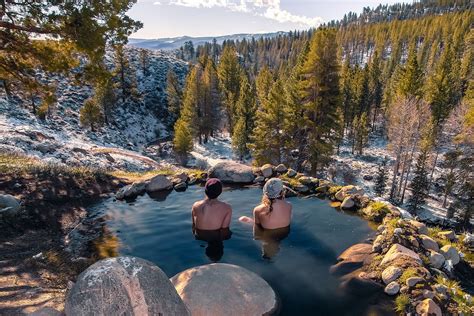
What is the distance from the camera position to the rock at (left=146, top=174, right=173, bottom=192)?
11039 millimetres

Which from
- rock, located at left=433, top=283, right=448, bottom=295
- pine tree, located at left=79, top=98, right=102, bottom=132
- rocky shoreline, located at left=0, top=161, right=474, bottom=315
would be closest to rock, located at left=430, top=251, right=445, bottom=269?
rocky shoreline, located at left=0, top=161, right=474, bottom=315

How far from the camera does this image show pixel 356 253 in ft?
21.9

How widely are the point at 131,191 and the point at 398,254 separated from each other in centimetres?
826

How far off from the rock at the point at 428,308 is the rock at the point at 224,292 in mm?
2177

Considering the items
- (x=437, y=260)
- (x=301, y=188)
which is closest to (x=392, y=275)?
(x=437, y=260)

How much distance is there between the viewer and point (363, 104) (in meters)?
60.7

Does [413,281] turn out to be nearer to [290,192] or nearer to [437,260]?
[437,260]

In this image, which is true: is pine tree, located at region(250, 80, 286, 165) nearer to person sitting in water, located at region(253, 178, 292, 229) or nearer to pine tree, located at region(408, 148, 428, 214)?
pine tree, located at region(408, 148, 428, 214)

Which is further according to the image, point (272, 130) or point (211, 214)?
point (272, 130)

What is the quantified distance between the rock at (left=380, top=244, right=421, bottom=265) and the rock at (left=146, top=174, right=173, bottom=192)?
7.59m

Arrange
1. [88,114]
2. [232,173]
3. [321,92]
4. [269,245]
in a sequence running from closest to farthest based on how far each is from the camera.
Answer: [269,245], [232,173], [321,92], [88,114]

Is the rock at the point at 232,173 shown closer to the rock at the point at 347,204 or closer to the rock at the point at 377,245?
the rock at the point at 347,204

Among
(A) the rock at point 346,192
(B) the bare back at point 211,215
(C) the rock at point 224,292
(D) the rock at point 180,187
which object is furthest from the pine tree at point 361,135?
(C) the rock at point 224,292

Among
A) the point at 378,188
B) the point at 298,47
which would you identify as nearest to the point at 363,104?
the point at 378,188
